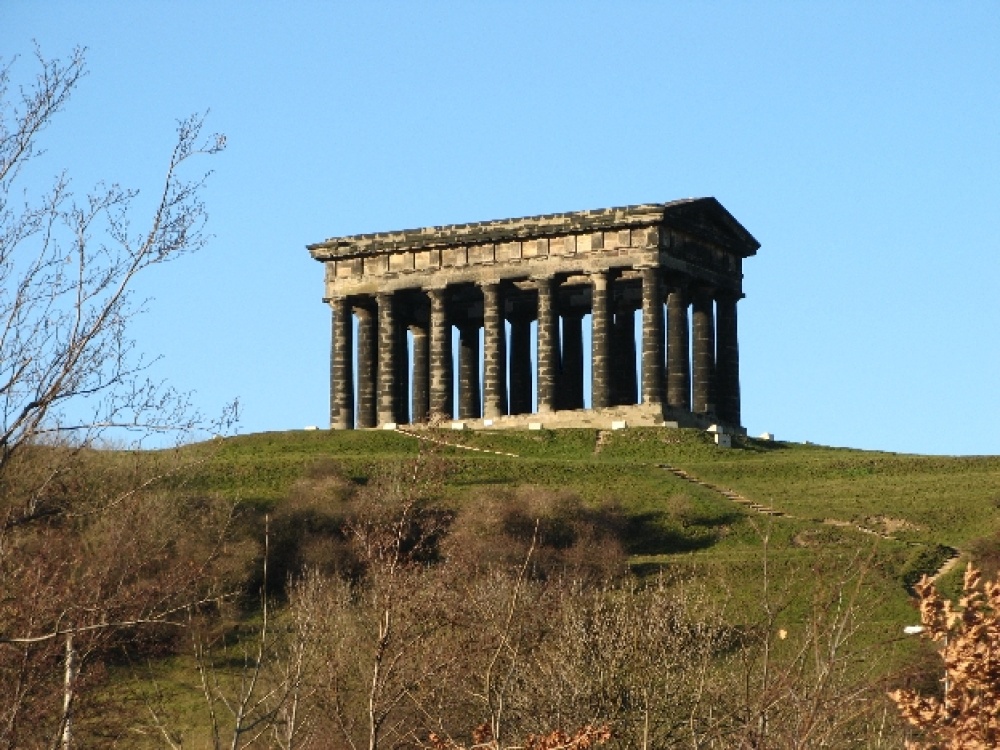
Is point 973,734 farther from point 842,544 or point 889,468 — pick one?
point 889,468

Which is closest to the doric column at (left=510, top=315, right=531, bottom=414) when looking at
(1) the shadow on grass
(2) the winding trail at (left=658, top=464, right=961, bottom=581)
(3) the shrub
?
(2) the winding trail at (left=658, top=464, right=961, bottom=581)

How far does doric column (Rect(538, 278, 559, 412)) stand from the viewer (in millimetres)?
90625

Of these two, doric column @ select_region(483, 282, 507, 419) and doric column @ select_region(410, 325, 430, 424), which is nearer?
doric column @ select_region(483, 282, 507, 419)

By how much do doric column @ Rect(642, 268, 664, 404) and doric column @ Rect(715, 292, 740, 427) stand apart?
5.68 meters

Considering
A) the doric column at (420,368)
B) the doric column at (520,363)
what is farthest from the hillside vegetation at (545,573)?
the doric column at (520,363)

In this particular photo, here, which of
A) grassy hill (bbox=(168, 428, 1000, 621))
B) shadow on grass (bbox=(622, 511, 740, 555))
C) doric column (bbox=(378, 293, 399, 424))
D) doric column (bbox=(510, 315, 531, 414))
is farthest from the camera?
doric column (bbox=(510, 315, 531, 414))

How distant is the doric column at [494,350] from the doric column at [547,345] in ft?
6.25

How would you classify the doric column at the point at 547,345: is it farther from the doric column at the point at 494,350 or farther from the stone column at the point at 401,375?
the stone column at the point at 401,375

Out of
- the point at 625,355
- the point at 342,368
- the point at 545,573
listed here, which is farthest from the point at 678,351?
the point at 545,573

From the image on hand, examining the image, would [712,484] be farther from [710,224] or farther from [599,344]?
[710,224]

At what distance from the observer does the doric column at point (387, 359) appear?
9338 centimetres

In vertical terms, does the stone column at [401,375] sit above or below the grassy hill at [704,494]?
above

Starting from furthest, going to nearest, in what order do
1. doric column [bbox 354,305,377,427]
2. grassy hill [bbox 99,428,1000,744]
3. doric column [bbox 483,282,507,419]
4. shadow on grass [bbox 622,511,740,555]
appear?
doric column [bbox 354,305,377,427]
doric column [bbox 483,282,507,419]
shadow on grass [bbox 622,511,740,555]
grassy hill [bbox 99,428,1000,744]

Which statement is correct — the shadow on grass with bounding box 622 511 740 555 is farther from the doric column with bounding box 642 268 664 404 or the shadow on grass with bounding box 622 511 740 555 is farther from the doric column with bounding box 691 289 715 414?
the doric column with bounding box 691 289 715 414
